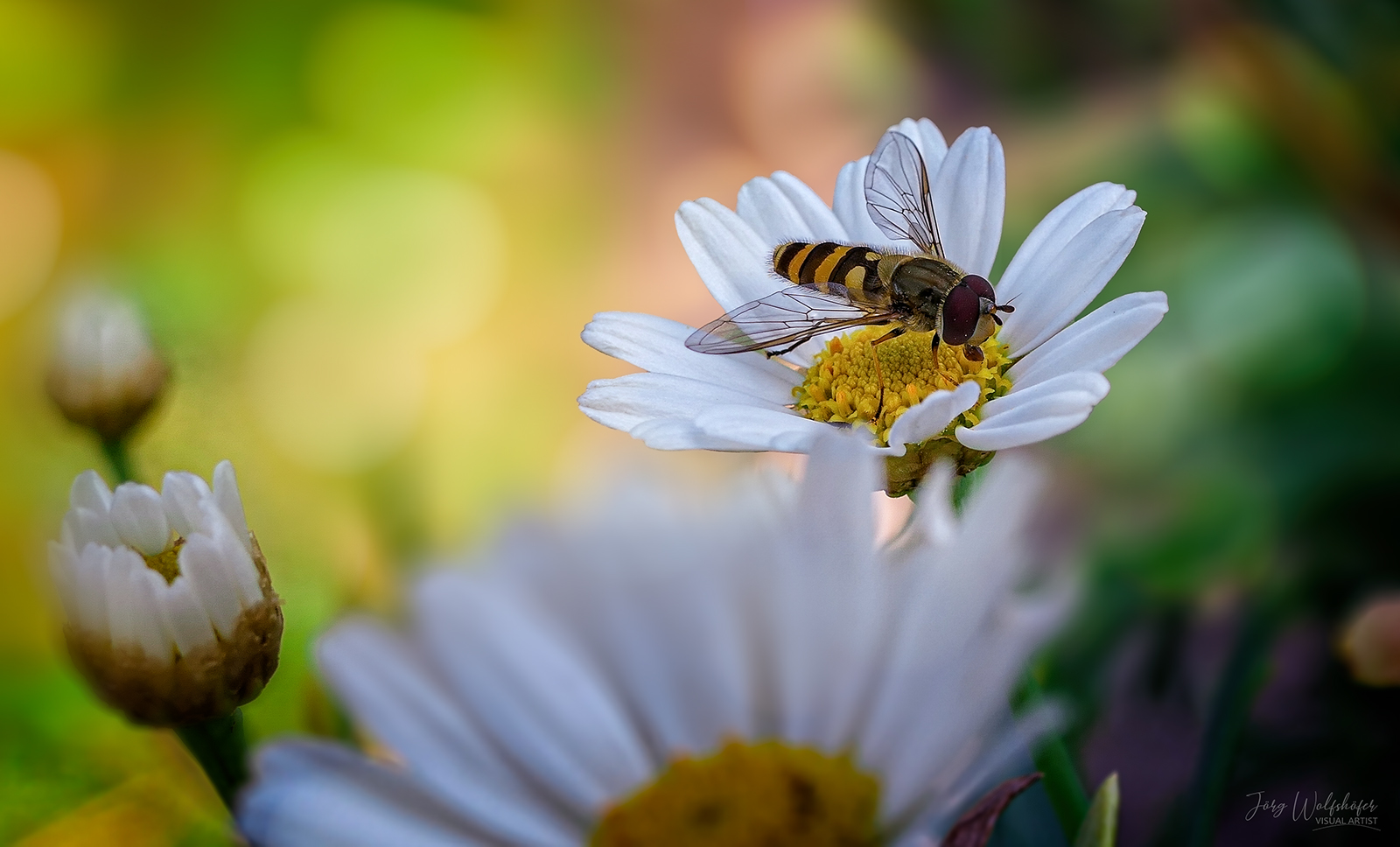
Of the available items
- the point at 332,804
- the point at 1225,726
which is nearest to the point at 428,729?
the point at 332,804

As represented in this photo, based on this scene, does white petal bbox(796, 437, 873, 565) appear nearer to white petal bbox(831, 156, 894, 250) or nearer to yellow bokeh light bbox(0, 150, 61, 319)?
white petal bbox(831, 156, 894, 250)

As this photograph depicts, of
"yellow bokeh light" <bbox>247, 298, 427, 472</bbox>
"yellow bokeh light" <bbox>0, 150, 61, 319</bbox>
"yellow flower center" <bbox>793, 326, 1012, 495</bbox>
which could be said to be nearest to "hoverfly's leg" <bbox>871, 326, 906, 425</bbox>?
"yellow flower center" <bbox>793, 326, 1012, 495</bbox>

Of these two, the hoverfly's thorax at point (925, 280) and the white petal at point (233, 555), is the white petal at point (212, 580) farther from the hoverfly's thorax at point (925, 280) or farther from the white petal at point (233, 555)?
the hoverfly's thorax at point (925, 280)

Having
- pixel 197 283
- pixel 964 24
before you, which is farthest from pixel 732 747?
pixel 964 24

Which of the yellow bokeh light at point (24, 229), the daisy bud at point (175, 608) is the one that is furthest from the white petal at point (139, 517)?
the yellow bokeh light at point (24, 229)

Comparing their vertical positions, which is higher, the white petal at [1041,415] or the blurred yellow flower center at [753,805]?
the white petal at [1041,415]
